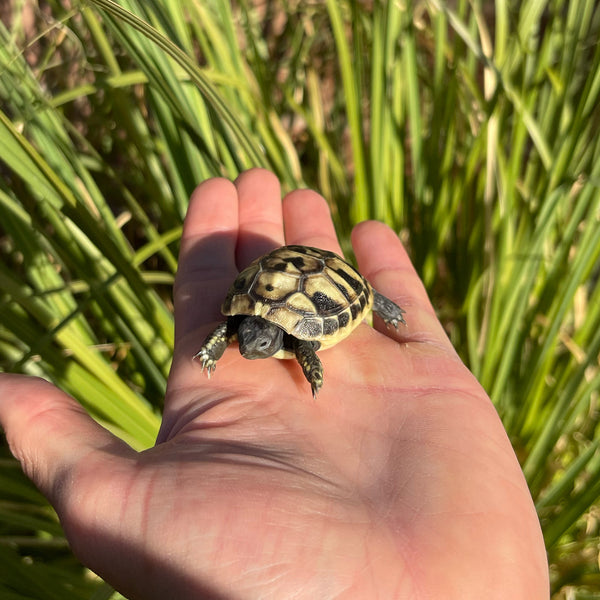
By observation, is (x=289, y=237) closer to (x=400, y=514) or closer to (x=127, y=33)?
(x=127, y=33)

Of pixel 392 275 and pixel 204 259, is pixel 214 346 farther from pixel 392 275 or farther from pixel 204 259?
pixel 392 275

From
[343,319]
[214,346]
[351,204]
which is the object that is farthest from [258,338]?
[351,204]

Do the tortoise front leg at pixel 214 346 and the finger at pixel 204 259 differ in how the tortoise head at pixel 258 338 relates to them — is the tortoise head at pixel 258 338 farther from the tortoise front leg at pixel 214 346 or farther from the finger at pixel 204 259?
the finger at pixel 204 259

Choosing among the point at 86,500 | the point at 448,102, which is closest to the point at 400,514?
the point at 86,500

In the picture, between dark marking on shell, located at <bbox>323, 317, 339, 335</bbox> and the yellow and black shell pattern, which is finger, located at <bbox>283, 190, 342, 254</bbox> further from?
dark marking on shell, located at <bbox>323, 317, 339, 335</bbox>

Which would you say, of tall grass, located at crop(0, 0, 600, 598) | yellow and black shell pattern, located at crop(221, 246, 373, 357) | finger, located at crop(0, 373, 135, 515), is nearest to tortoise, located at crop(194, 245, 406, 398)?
yellow and black shell pattern, located at crop(221, 246, 373, 357)
